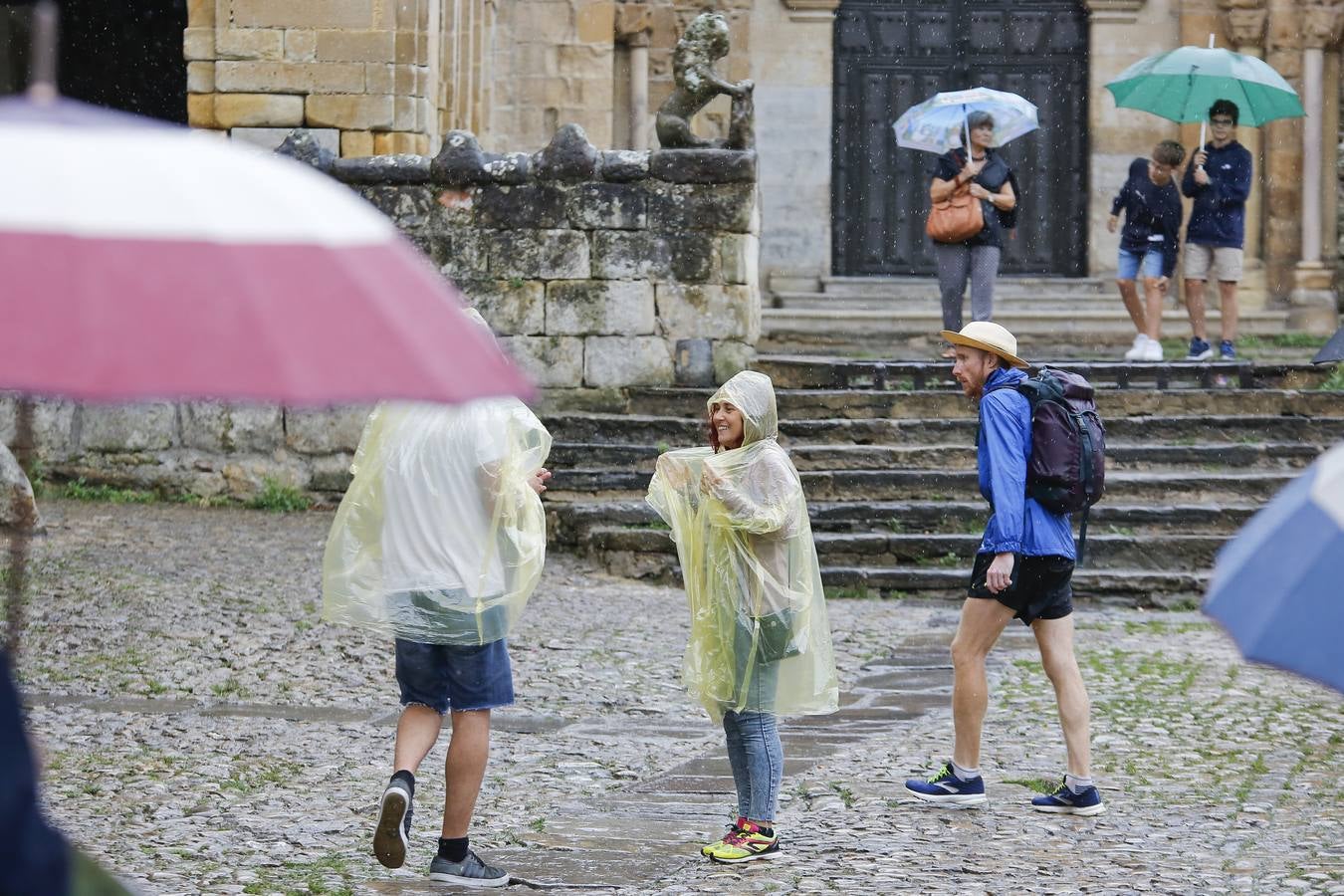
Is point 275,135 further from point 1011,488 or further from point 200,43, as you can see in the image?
point 1011,488

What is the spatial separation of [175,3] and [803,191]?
6272 mm

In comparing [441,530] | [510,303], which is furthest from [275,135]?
[441,530]

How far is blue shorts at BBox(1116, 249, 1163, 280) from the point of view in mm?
14469

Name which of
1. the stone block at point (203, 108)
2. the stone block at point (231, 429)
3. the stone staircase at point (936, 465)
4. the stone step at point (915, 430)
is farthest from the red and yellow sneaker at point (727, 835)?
the stone block at point (203, 108)

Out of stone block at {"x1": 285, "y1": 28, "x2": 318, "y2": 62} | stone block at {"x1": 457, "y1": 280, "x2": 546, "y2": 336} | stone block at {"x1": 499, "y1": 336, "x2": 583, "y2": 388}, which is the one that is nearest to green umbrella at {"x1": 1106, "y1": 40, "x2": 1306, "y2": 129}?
stone block at {"x1": 499, "y1": 336, "x2": 583, "y2": 388}

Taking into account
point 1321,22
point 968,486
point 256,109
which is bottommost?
point 968,486

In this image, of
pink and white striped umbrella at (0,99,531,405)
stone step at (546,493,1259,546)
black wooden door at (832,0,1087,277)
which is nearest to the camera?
pink and white striped umbrella at (0,99,531,405)

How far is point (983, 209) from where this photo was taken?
1316cm

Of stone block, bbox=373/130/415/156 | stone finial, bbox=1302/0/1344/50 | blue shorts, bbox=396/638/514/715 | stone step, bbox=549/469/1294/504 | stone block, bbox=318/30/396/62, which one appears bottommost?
stone step, bbox=549/469/1294/504

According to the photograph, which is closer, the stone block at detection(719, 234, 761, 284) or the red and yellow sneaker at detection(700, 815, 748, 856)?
the red and yellow sneaker at detection(700, 815, 748, 856)

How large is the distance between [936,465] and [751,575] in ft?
22.3

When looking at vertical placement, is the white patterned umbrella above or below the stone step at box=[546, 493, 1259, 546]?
above

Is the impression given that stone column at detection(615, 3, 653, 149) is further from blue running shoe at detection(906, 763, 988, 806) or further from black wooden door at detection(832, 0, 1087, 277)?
blue running shoe at detection(906, 763, 988, 806)

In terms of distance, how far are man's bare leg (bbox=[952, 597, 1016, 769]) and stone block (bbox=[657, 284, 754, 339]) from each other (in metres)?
6.92
